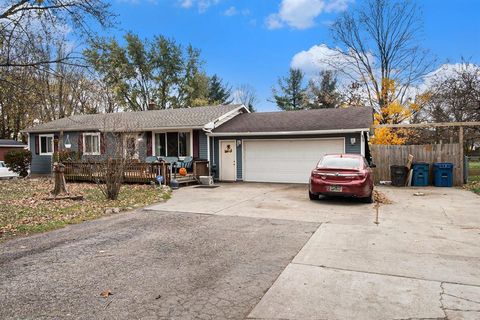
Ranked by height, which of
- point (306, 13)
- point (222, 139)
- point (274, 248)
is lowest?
point (274, 248)

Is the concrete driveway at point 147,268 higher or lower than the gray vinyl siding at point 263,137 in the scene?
lower

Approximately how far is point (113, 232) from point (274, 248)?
3.37m

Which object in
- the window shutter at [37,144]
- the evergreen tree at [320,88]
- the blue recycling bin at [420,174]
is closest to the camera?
the blue recycling bin at [420,174]

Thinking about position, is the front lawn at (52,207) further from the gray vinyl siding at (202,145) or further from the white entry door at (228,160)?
the white entry door at (228,160)

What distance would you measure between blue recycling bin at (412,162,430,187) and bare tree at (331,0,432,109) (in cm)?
1087

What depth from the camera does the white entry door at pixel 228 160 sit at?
1716 centimetres

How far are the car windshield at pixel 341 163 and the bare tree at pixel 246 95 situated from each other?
3660cm

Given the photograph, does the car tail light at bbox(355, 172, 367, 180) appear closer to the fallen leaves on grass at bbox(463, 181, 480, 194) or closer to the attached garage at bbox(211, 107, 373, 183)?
the attached garage at bbox(211, 107, 373, 183)

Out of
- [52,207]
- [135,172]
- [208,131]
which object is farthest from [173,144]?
[52,207]

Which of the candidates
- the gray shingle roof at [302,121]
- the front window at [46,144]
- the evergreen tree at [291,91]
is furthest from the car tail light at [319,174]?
the evergreen tree at [291,91]

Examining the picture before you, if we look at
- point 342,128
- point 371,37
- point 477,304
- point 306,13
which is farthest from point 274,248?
point 371,37

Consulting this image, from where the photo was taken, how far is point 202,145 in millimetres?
→ 17469

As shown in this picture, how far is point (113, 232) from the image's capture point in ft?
22.2

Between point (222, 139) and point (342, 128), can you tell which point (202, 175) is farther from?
point (342, 128)
